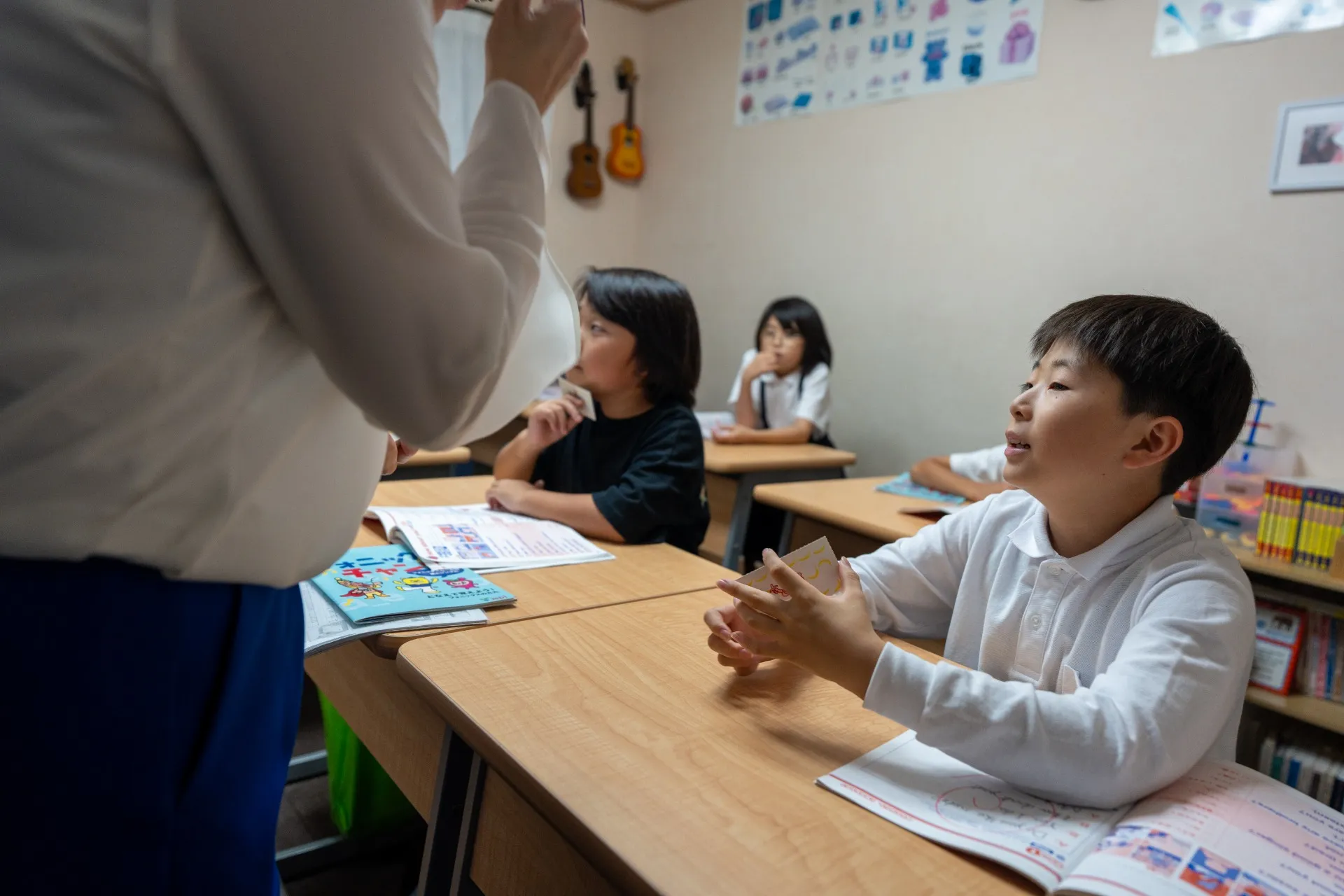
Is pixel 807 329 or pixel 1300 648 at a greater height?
pixel 807 329

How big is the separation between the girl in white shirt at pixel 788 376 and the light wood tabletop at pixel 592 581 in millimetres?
1939

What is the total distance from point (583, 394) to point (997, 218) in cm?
215

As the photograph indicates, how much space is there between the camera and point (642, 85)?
483cm

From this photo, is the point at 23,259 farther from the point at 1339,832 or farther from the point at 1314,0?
the point at 1314,0

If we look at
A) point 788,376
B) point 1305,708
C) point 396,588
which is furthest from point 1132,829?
point 788,376

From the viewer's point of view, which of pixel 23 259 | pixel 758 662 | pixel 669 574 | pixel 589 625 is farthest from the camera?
pixel 669 574

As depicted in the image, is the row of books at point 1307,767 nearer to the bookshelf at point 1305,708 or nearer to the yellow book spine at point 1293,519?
the bookshelf at point 1305,708

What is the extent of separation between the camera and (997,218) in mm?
3182

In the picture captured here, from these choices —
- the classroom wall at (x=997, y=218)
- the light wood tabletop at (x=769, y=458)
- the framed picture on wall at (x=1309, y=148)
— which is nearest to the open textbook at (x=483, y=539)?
the light wood tabletop at (x=769, y=458)

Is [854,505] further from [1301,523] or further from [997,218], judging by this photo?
[997,218]

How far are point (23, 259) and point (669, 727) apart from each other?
0.64 m

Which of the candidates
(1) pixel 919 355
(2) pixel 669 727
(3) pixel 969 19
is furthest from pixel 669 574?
(3) pixel 969 19

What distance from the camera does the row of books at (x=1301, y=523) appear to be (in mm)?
1860

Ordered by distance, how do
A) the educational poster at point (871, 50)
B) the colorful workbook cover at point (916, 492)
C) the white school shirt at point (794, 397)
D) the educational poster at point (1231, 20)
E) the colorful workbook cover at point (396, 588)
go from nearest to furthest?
the colorful workbook cover at point (396, 588) → the colorful workbook cover at point (916, 492) → the educational poster at point (1231, 20) → the educational poster at point (871, 50) → the white school shirt at point (794, 397)
